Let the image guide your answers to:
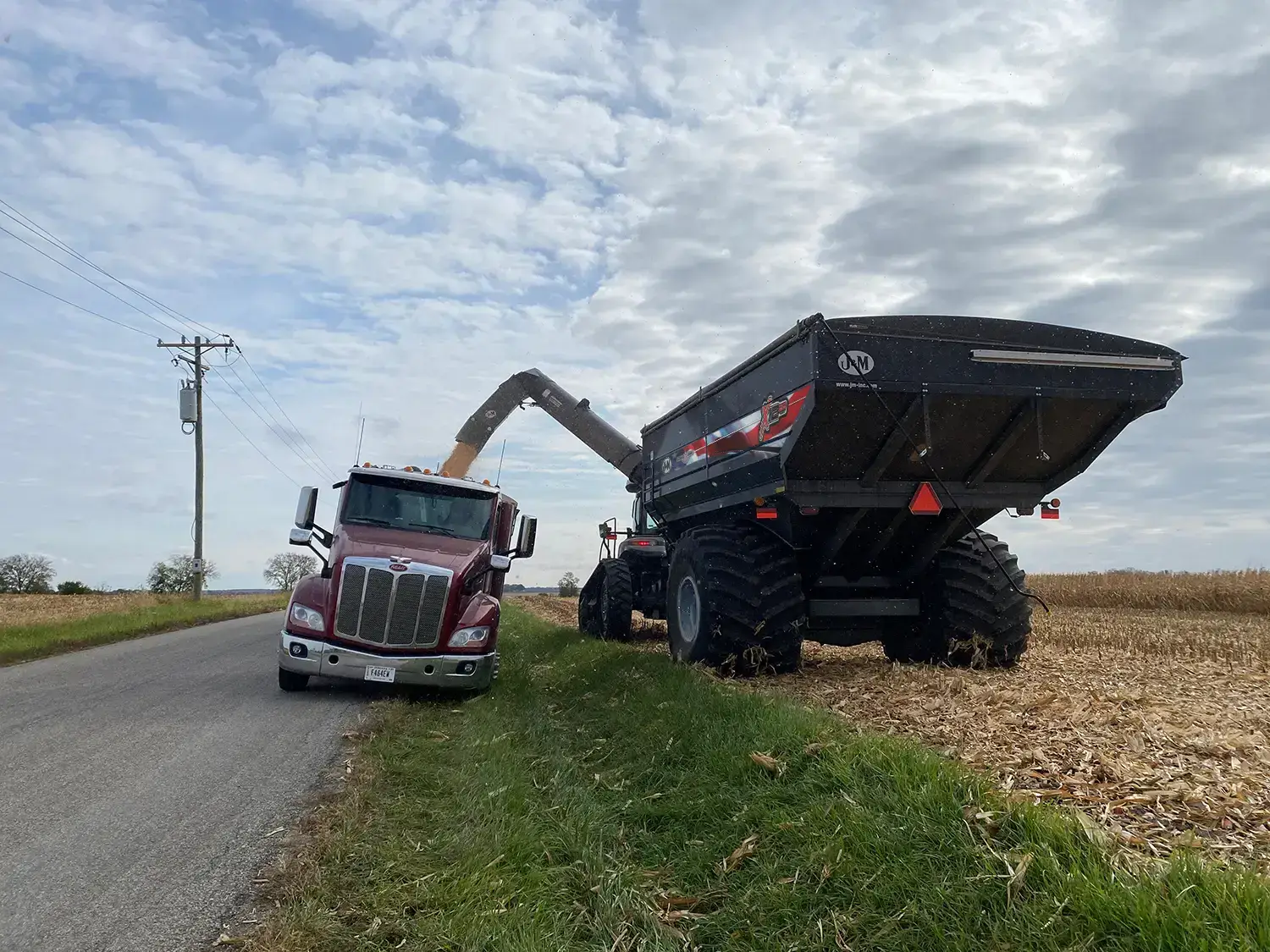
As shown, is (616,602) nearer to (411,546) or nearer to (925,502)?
(411,546)

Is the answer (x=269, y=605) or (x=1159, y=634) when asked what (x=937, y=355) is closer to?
(x=1159, y=634)

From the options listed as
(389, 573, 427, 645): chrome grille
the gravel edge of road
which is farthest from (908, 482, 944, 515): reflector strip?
the gravel edge of road

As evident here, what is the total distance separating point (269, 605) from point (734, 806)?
1402 inches

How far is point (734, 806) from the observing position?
4.78 meters

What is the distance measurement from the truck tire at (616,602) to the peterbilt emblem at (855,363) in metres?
7.06

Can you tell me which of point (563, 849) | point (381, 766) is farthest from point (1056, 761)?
point (381, 766)

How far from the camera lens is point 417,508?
10.8 m

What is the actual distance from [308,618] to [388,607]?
828mm

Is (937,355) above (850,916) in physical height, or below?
above

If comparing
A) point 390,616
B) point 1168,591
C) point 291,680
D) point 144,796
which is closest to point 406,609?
point 390,616

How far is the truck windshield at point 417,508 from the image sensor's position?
10711 millimetres

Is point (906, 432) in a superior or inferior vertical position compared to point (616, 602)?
superior

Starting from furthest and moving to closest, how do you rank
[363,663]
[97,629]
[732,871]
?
[97,629] → [363,663] → [732,871]

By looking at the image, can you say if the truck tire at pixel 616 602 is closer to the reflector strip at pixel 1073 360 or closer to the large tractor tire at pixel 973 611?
the large tractor tire at pixel 973 611
